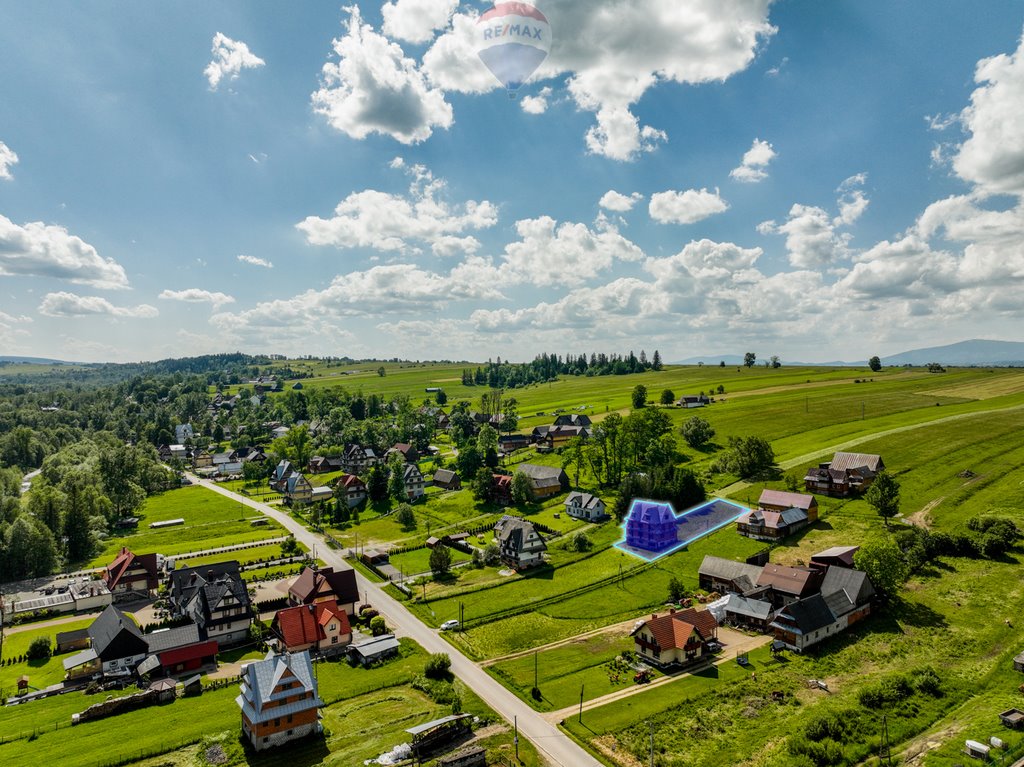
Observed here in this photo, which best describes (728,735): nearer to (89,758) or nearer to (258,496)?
(89,758)

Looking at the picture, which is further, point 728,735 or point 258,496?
point 258,496

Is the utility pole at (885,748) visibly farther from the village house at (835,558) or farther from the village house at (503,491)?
the village house at (503,491)

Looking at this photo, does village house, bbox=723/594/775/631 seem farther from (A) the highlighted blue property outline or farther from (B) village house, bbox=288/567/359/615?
(B) village house, bbox=288/567/359/615

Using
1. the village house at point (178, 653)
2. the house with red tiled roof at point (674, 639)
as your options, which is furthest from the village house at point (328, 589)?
the house with red tiled roof at point (674, 639)

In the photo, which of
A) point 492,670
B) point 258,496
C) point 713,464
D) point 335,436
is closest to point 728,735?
point 492,670

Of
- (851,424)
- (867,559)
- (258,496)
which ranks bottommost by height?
(258,496)

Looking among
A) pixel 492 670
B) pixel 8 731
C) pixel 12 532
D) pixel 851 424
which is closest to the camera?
pixel 8 731

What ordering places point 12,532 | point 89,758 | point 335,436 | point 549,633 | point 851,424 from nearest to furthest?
point 89,758 < point 549,633 < point 12,532 < point 851,424 < point 335,436

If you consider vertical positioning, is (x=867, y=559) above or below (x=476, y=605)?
above
